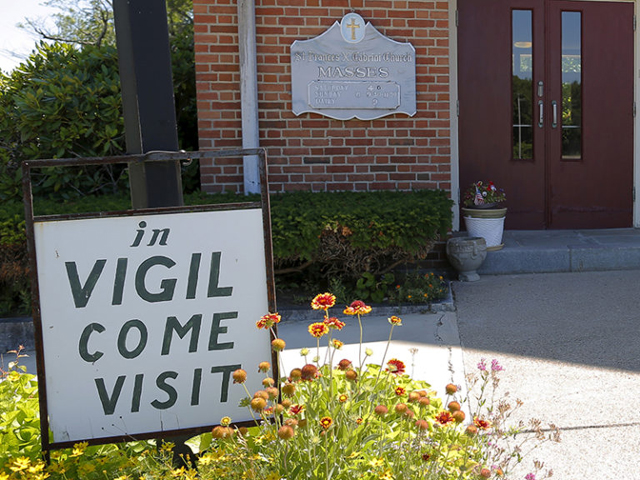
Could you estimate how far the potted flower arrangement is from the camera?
5.93m

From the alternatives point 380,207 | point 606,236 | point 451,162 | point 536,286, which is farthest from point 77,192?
point 606,236

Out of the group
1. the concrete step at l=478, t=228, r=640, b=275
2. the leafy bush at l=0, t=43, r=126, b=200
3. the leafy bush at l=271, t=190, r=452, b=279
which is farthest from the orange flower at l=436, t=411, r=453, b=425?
the leafy bush at l=0, t=43, r=126, b=200

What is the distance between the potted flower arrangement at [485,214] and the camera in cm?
593

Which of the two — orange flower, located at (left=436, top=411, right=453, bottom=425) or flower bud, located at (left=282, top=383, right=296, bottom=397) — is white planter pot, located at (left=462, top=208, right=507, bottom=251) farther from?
flower bud, located at (left=282, top=383, right=296, bottom=397)

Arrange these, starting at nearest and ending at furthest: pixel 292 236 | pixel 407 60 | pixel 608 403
Result: pixel 608 403, pixel 292 236, pixel 407 60

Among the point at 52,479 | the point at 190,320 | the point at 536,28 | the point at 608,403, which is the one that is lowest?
the point at 608,403

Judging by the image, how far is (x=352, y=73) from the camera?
5.78 metres

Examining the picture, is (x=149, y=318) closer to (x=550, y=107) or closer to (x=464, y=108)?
(x=464, y=108)

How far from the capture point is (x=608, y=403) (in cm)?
316

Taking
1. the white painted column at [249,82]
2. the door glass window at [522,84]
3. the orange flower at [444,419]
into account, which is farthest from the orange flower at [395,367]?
the door glass window at [522,84]

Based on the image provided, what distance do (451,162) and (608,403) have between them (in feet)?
11.9

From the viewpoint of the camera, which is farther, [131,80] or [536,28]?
[536,28]

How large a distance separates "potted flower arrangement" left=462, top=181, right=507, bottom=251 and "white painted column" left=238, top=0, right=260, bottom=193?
191 cm

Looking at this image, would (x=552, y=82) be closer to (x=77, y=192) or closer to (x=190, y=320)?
(x=77, y=192)
